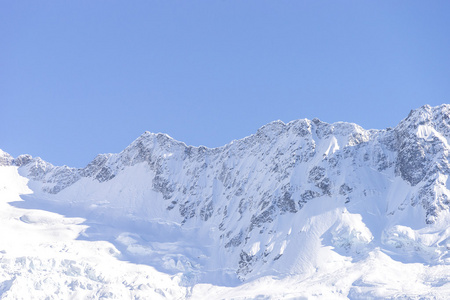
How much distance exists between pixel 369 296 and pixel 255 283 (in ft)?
124

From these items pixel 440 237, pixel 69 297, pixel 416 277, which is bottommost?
pixel 69 297

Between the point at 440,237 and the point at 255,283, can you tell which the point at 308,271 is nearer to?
the point at 255,283

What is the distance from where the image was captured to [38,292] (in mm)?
195750

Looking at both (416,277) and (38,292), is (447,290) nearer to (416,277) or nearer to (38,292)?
(416,277)

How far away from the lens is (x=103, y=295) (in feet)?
652

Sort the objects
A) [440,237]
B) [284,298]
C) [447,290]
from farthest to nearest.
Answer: [440,237], [284,298], [447,290]

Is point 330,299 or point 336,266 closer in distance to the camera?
point 330,299

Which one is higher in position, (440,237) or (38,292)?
(440,237)

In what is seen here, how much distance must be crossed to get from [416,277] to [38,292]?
362 ft

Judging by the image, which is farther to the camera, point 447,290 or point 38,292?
point 38,292

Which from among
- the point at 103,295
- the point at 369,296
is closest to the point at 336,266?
the point at 369,296

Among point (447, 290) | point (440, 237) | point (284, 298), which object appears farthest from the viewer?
point (440, 237)

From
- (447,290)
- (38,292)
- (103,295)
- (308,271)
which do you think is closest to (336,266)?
(308,271)

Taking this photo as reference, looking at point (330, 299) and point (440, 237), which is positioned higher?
point (440, 237)
